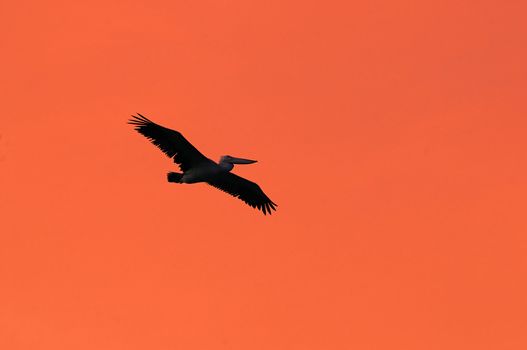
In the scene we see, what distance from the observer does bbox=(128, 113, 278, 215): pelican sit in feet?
158

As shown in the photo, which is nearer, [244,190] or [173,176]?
[173,176]

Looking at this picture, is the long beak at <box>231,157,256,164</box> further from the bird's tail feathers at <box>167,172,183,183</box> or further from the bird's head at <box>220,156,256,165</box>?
the bird's tail feathers at <box>167,172,183,183</box>

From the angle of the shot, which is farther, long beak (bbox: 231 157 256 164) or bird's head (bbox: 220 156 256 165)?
long beak (bbox: 231 157 256 164)

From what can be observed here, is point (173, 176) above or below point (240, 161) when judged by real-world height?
below

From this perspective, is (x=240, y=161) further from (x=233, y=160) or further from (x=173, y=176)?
(x=173, y=176)

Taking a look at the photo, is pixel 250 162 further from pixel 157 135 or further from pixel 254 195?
pixel 157 135

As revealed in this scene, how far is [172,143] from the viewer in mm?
48469

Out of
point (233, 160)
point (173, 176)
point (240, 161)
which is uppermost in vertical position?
point (240, 161)

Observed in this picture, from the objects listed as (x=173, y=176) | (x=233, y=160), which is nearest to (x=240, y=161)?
(x=233, y=160)

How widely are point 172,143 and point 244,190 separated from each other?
424 centimetres

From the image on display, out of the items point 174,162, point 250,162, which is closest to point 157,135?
point 174,162

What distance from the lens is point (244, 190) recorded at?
2039 inches

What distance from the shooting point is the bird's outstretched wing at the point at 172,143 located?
4794cm

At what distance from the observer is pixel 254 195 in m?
52.0
